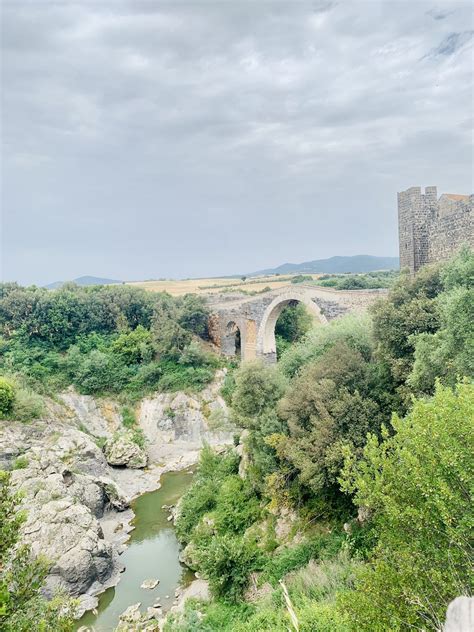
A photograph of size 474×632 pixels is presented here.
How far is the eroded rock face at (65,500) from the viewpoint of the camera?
12.1 meters

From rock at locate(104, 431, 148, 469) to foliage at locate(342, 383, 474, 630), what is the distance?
55.2 ft

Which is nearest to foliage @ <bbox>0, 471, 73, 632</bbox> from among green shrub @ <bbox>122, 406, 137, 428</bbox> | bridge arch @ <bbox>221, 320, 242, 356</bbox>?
green shrub @ <bbox>122, 406, 137, 428</bbox>

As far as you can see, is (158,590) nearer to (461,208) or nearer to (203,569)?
(203,569)

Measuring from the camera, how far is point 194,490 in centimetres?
1557

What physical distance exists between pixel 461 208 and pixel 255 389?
9.23m

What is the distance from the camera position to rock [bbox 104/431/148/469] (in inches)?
811

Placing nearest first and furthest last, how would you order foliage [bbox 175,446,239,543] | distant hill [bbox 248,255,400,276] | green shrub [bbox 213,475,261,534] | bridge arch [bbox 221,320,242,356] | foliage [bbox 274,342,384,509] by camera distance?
foliage [bbox 274,342,384,509], green shrub [bbox 213,475,261,534], foliage [bbox 175,446,239,543], bridge arch [bbox 221,320,242,356], distant hill [bbox 248,255,400,276]

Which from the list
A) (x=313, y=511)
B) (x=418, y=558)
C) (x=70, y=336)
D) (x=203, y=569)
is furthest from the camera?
(x=70, y=336)

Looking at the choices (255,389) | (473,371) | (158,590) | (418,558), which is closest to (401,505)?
(418,558)

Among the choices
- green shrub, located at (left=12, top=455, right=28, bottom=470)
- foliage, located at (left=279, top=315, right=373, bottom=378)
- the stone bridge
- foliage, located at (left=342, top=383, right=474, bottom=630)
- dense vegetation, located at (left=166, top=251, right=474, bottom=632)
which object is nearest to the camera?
foliage, located at (left=342, top=383, right=474, bottom=630)

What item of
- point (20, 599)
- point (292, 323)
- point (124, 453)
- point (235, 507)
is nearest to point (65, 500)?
point (235, 507)

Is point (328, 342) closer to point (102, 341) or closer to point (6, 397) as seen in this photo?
point (6, 397)

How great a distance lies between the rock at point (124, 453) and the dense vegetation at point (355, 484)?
6049 millimetres

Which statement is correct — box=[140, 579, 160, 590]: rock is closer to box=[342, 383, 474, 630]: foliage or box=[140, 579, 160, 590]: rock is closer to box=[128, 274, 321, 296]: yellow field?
box=[342, 383, 474, 630]: foliage
